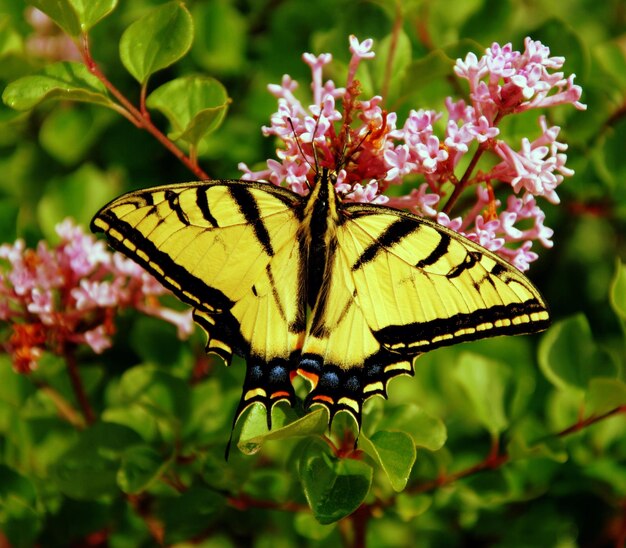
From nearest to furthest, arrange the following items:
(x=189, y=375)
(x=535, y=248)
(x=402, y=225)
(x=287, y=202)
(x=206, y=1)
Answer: (x=402, y=225) < (x=287, y=202) < (x=189, y=375) < (x=206, y=1) < (x=535, y=248)

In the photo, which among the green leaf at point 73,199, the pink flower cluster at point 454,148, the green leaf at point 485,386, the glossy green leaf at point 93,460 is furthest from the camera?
the green leaf at point 73,199

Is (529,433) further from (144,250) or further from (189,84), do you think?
(189,84)

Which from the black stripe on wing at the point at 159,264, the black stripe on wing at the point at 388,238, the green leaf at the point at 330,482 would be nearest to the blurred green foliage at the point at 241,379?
the green leaf at the point at 330,482

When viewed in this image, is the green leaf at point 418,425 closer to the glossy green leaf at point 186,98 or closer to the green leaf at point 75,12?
the glossy green leaf at point 186,98

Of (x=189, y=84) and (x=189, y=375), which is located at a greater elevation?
(x=189, y=84)

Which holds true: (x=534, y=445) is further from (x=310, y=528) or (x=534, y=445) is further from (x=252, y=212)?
(x=252, y=212)

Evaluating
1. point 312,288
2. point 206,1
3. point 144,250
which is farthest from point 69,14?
point 206,1

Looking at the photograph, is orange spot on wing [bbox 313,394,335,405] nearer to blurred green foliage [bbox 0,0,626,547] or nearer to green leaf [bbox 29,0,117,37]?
blurred green foliage [bbox 0,0,626,547]
